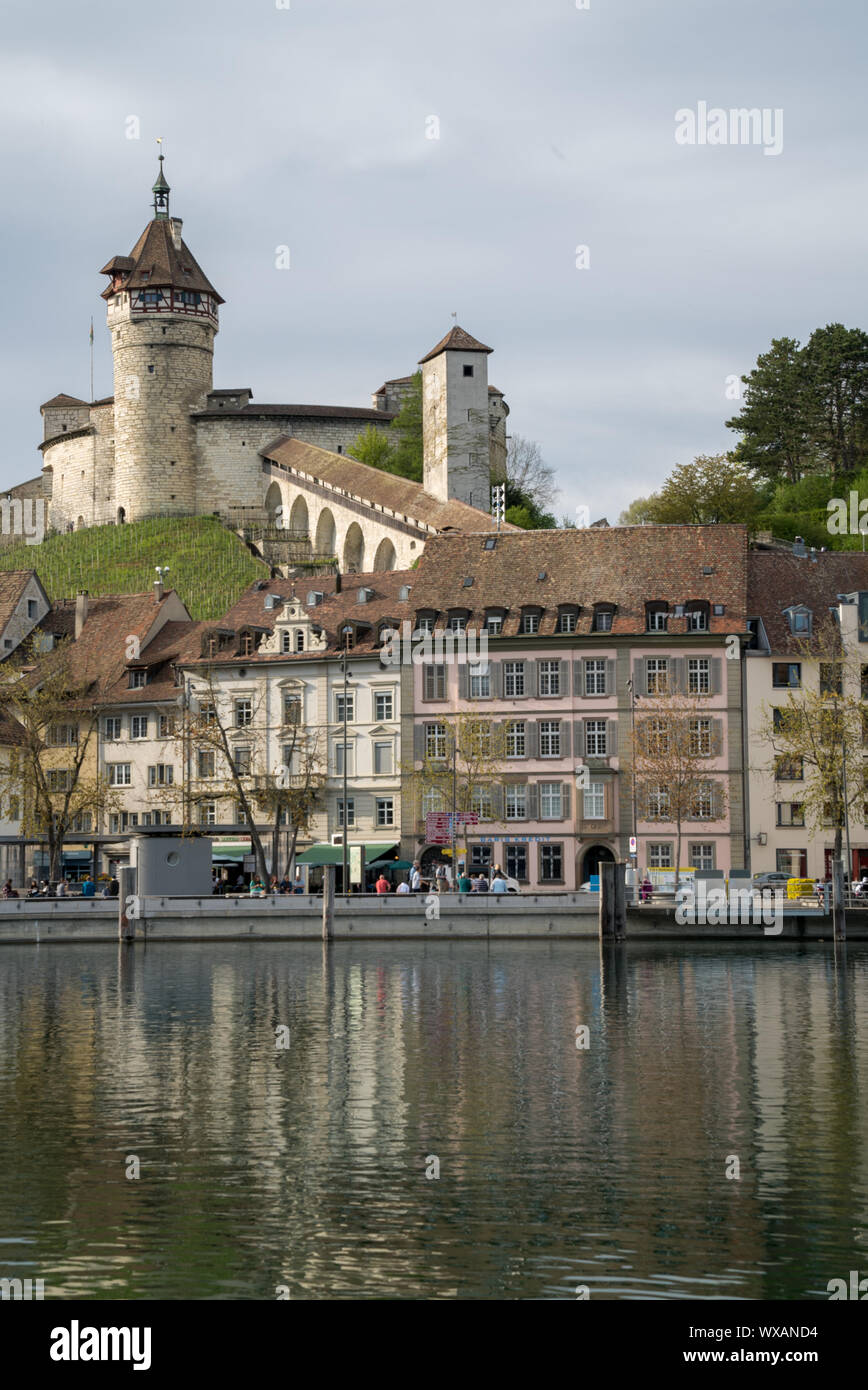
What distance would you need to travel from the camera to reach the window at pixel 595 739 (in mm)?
77812

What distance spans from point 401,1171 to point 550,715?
55.5 meters

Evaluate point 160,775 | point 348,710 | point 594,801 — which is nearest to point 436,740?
point 348,710

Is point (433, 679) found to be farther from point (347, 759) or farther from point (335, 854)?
point (335, 854)

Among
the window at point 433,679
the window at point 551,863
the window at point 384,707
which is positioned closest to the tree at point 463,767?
the window at point 433,679

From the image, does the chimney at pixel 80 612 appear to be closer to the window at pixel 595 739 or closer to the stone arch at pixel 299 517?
the window at pixel 595 739

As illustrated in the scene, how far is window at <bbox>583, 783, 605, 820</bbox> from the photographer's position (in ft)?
253

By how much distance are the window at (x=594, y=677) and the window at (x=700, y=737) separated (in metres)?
4.05

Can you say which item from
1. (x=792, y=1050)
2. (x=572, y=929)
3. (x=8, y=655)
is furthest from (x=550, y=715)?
(x=792, y=1050)

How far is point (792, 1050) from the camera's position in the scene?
3406 cm

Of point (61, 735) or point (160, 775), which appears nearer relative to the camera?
point (160, 775)

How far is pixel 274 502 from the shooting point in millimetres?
149375

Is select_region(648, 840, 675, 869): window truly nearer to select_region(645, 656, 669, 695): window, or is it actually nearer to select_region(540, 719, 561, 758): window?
select_region(540, 719, 561, 758): window

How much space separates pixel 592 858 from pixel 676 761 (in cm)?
633

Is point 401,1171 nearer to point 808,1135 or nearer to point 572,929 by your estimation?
point 808,1135
